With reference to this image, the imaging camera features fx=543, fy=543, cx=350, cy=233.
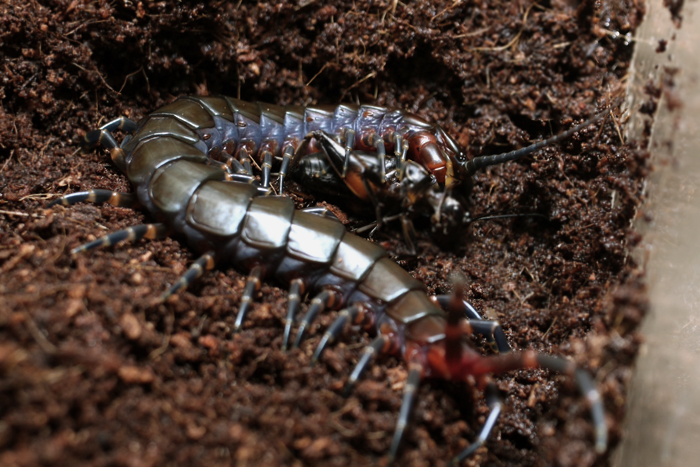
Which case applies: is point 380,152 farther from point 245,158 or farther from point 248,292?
point 248,292

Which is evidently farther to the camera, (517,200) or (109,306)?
(517,200)

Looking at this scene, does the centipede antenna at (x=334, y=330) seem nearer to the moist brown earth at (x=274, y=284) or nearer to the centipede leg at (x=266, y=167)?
the moist brown earth at (x=274, y=284)

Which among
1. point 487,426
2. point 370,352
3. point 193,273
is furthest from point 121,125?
point 487,426

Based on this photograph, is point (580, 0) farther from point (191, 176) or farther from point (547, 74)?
point (191, 176)

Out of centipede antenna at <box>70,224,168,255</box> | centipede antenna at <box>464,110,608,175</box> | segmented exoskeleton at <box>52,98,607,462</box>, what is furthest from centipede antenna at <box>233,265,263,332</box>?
centipede antenna at <box>464,110,608,175</box>

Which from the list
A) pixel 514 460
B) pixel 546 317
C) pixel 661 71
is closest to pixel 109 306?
pixel 514 460

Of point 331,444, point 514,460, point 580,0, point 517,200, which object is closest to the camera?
point 331,444
